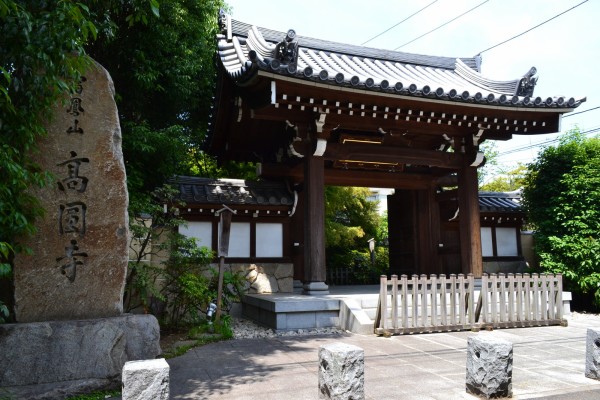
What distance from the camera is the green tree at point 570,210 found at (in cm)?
1005

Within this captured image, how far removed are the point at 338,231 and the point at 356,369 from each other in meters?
11.3

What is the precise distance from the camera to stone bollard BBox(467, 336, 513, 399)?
418 centimetres

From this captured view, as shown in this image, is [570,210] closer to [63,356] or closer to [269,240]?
[269,240]

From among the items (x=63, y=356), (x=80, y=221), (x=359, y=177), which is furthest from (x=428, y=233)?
(x=63, y=356)

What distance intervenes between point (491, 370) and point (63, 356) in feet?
14.4

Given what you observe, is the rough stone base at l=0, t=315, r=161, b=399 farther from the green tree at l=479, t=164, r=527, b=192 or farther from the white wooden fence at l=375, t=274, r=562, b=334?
the green tree at l=479, t=164, r=527, b=192

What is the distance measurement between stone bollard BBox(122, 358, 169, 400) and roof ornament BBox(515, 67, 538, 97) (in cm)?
923

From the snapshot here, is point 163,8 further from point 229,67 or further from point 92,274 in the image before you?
point 92,274

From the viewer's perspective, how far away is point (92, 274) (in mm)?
5078

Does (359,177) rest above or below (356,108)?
below

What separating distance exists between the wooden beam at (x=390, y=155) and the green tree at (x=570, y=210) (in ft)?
9.62

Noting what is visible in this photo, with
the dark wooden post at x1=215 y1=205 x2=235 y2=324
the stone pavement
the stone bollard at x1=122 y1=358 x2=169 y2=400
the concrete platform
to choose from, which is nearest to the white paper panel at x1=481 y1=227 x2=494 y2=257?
the stone pavement

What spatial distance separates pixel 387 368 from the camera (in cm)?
530

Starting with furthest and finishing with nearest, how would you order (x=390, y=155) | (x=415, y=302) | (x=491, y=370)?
1. (x=390, y=155)
2. (x=415, y=302)
3. (x=491, y=370)
